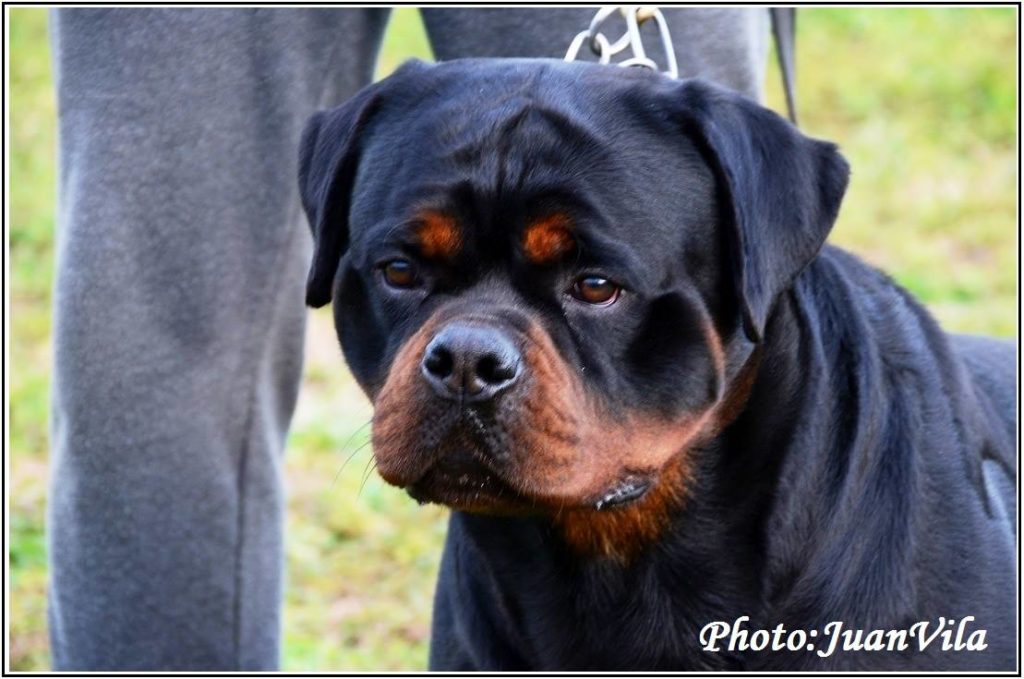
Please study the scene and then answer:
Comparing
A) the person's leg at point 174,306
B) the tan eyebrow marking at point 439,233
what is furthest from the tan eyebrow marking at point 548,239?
the person's leg at point 174,306

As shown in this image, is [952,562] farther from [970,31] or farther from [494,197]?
[970,31]

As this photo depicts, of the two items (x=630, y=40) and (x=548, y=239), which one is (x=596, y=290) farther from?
(x=630, y=40)

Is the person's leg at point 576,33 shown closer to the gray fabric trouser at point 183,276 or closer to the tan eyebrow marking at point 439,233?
the gray fabric trouser at point 183,276

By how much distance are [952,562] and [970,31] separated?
6455mm

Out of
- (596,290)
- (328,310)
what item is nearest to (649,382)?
(596,290)

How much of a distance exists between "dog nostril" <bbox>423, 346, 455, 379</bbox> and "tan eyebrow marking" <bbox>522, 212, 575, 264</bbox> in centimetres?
24

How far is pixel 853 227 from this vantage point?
6.80 metres

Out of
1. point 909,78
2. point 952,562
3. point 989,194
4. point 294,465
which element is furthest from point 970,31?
point 952,562

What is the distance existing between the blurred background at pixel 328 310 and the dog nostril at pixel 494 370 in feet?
1.11

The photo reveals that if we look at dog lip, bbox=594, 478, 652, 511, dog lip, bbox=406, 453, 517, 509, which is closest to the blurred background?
dog lip, bbox=406, 453, 517, 509

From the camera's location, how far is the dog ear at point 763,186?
256 cm

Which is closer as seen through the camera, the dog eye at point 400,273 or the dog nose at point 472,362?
the dog nose at point 472,362

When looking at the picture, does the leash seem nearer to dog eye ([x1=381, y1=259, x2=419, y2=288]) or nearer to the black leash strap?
the black leash strap

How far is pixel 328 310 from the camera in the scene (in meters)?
6.36
